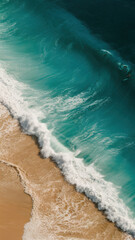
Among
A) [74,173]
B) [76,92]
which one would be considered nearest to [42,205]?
[74,173]

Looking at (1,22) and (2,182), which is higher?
(1,22)

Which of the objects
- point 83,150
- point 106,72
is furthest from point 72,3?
point 83,150

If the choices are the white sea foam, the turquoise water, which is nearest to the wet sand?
the white sea foam

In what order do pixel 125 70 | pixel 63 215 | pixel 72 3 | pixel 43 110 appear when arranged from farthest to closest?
pixel 72 3 < pixel 125 70 < pixel 43 110 < pixel 63 215

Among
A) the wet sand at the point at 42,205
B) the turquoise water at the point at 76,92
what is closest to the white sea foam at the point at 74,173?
the turquoise water at the point at 76,92

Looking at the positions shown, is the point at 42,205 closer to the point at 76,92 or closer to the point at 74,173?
the point at 74,173

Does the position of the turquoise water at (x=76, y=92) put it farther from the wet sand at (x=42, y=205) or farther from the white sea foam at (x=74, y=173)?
the wet sand at (x=42, y=205)

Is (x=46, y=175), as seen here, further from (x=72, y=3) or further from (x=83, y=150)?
(x=72, y=3)
